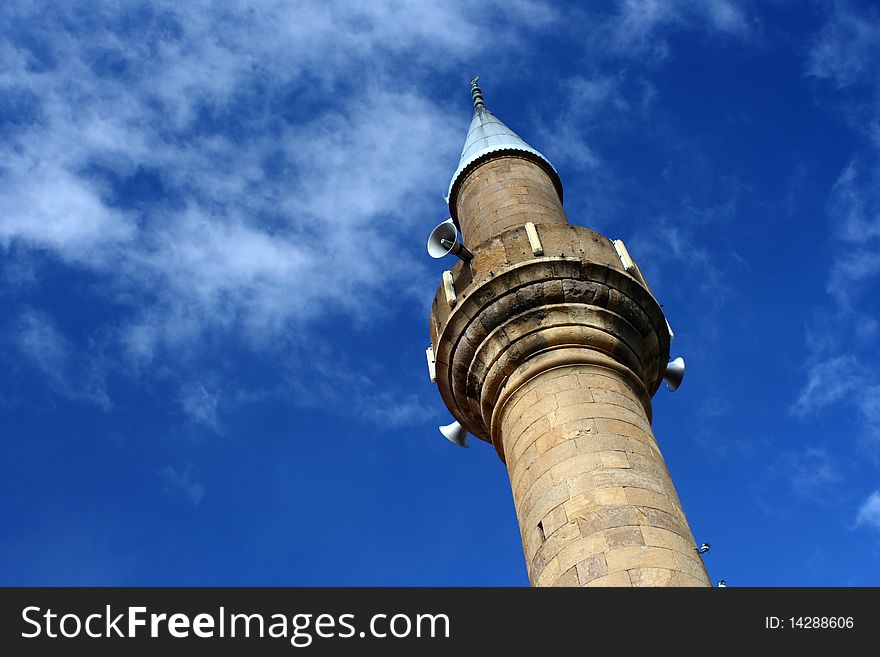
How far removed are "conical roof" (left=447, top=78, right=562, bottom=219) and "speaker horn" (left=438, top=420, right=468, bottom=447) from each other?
10.3 feet

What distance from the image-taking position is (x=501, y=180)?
1105cm

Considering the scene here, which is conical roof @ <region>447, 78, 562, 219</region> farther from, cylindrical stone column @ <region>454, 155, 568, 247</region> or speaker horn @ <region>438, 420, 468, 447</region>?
speaker horn @ <region>438, 420, 468, 447</region>

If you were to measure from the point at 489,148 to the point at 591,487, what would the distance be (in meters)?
6.09

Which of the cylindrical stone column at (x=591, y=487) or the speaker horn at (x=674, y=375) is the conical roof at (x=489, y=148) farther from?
the cylindrical stone column at (x=591, y=487)

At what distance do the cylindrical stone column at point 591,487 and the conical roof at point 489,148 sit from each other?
4355 millimetres

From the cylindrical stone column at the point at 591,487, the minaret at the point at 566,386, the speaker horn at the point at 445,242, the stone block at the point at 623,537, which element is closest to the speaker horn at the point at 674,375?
the minaret at the point at 566,386

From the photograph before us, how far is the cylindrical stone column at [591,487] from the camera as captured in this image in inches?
245

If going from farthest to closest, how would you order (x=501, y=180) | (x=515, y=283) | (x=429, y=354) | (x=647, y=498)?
1. (x=501, y=180)
2. (x=429, y=354)
3. (x=515, y=283)
4. (x=647, y=498)

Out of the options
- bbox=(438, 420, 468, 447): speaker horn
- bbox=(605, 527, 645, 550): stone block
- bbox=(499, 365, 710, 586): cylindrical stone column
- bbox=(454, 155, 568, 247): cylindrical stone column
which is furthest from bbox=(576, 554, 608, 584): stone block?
bbox=(454, 155, 568, 247): cylindrical stone column

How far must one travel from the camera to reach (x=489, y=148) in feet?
38.0

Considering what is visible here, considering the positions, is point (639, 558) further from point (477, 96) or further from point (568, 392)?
point (477, 96)
